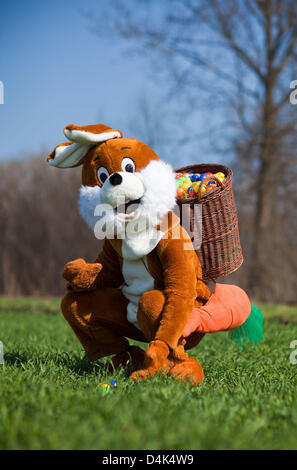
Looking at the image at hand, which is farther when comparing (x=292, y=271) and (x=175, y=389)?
(x=292, y=271)

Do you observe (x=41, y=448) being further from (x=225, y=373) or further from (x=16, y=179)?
(x=16, y=179)

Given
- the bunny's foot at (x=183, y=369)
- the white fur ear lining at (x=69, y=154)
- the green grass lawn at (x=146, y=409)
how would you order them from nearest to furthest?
the green grass lawn at (x=146, y=409)
the bunny's foot at (x=183, y=369)
the white fur ear lining at (x=69, y=154)

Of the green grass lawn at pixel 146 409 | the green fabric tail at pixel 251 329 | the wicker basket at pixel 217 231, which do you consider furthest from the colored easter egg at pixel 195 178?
the green grass lawn at pixel 146 409

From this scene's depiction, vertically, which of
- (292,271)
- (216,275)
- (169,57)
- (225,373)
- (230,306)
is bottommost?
(292,271)

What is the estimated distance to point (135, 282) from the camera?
3.18 metres

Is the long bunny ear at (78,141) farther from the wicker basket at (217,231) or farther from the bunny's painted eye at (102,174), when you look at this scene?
the wicker basket at (217,231)

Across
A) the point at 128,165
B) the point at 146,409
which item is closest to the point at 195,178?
the point at 128,165

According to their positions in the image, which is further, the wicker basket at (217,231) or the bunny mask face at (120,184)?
the wicker basket at (217,231)

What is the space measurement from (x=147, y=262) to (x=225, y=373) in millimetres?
974

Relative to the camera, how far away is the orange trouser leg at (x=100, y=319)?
3.26 meters

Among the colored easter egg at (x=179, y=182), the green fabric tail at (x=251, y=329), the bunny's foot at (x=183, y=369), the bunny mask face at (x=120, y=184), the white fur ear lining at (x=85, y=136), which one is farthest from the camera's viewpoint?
the green fabric tail at (x=251, y=329)

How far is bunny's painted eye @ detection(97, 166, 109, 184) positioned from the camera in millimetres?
3072

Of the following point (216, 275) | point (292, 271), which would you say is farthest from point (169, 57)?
point (216, 275)
